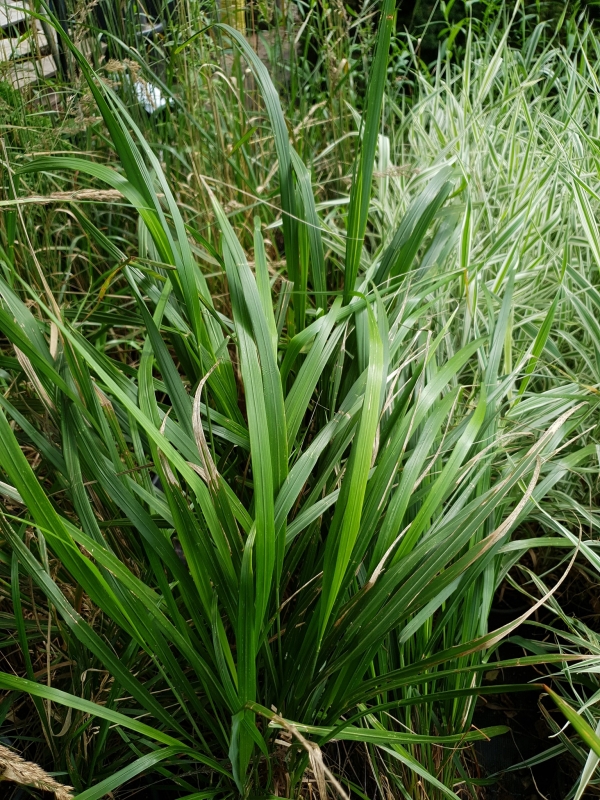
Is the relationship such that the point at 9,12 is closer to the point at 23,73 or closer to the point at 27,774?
the point at 23,73

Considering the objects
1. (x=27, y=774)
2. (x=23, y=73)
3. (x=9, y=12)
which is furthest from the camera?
(x=9, y=12)

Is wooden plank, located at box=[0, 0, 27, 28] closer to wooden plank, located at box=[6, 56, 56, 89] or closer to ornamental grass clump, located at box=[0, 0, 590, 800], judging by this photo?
wooden plank, located at box=[6, 56, 56, 89]

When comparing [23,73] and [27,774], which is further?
[23,73]

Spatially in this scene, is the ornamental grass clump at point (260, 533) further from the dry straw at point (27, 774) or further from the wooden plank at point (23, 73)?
the wooden plank at point (23, 73)

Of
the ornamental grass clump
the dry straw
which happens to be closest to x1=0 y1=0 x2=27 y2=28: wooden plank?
the ornamental grass clump

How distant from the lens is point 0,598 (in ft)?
3.43

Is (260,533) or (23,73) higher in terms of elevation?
(23,73)

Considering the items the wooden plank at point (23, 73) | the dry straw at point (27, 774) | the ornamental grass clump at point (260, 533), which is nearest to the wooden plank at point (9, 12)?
the wooden plank at point (23, 73)

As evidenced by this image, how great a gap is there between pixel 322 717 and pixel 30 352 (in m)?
0.54

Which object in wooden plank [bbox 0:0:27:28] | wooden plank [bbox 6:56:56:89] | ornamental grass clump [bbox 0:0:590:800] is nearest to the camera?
ornamental grass clump [bbox 0:0:590:800]

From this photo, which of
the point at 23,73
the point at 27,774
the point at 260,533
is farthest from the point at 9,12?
the point at 27,774

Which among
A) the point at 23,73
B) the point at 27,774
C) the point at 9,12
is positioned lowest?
the point at 27,774

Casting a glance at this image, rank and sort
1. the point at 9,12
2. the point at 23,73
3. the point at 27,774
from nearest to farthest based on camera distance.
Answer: the point at 27,774 → the point at 23,73 → the point at 9,12

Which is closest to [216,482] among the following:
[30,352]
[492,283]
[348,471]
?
[348,471]
